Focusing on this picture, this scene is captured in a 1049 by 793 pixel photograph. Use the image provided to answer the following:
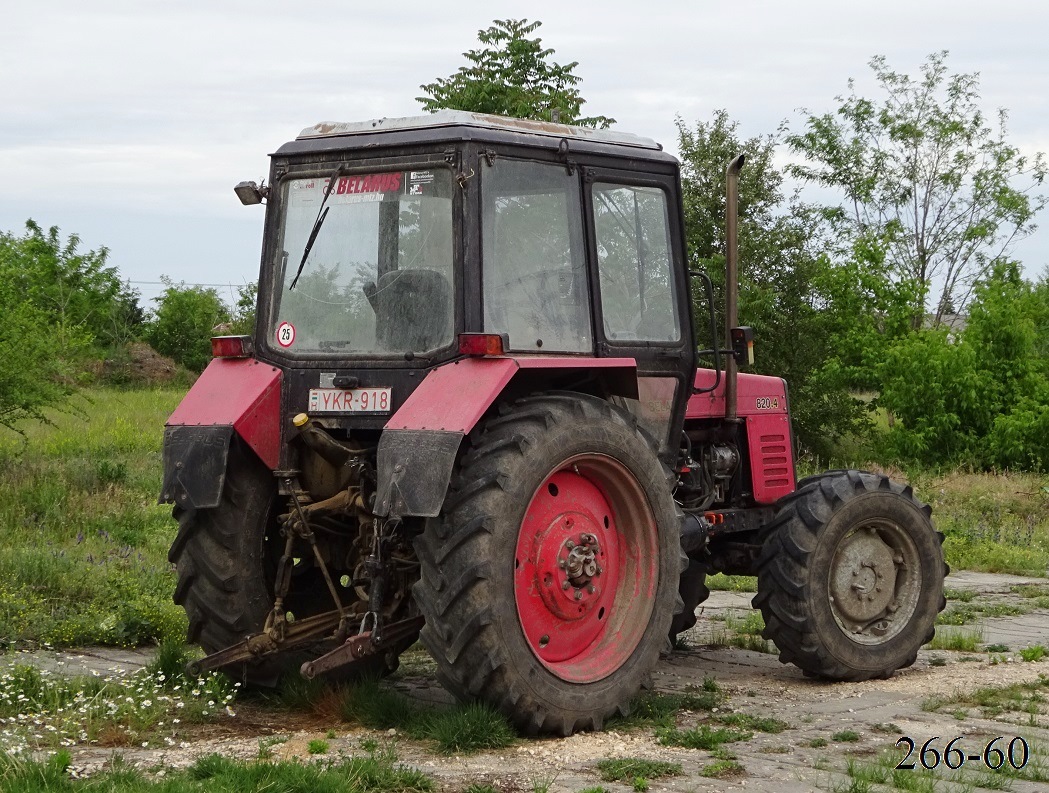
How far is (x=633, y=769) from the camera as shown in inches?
209

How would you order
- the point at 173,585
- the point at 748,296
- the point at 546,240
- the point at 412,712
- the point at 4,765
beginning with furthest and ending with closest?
the point at 748,296 → the point at 173,585 → the point at 546,240 → the point at 412,712 → the point at 4,765

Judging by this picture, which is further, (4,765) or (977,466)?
(977,466)

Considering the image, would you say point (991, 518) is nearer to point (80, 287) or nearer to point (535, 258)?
point (535, 258)

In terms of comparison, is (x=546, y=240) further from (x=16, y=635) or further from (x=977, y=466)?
(x=977, y=466)

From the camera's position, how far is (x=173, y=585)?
364 inches

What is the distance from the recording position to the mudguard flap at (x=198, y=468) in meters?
6.38

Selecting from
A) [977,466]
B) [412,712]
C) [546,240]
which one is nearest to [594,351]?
[546,240]

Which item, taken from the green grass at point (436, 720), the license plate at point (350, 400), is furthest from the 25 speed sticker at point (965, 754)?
the license plate at point (350, 400)

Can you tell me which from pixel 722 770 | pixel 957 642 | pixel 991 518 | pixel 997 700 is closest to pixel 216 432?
pixel 722 770

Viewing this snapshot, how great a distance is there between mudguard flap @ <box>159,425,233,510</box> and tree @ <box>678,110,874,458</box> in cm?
1730

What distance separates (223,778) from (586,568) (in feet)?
7.00

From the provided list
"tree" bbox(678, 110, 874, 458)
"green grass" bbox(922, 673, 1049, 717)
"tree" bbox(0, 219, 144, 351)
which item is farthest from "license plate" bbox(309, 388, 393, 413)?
"tree" bbox(0, 219, 144, 351)

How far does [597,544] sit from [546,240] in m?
1.46

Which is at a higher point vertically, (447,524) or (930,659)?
(447,524)
